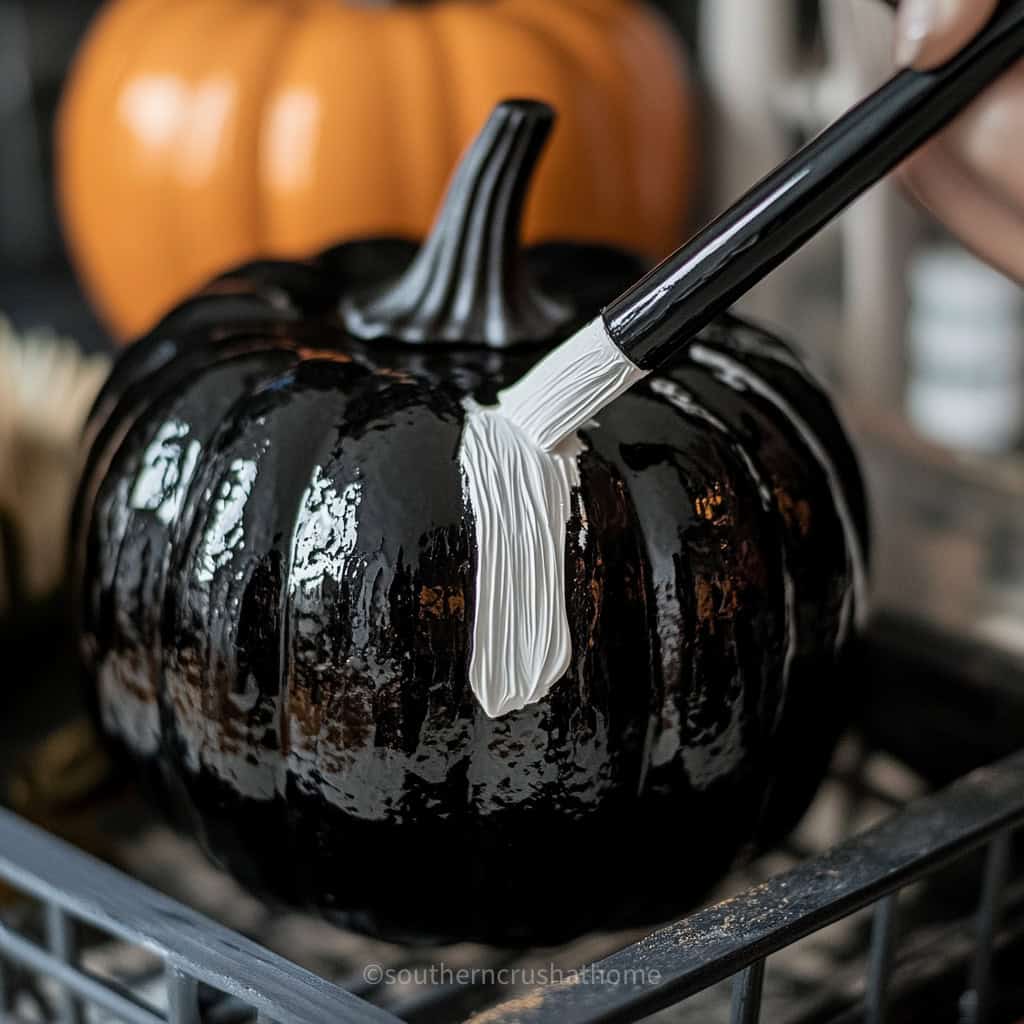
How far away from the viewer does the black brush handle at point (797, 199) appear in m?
0.40

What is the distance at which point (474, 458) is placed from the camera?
45 cm

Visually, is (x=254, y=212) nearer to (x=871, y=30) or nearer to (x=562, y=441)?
(x=871, y=30)

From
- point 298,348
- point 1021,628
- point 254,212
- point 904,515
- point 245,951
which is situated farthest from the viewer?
point 254,212

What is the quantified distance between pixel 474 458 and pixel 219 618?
0.10 meters

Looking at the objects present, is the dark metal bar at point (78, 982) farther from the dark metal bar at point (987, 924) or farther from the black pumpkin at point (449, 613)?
the dark metal bar at point (987, 924)

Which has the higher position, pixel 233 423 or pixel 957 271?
pixel 233 423

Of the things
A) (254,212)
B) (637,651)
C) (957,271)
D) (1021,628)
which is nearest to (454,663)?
(637,651)

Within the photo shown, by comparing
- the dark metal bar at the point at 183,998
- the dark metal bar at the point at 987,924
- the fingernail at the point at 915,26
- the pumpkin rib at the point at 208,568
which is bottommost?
the dark metal bar at the point at 987,924

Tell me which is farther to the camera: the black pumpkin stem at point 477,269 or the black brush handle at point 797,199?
the black pumpkin stem at point 477,269

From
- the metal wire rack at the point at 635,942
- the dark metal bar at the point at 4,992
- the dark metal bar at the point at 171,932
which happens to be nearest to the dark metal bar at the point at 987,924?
the metal wire rack at the point at 635,942

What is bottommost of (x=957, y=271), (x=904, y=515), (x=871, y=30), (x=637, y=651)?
(x=957, y=271)

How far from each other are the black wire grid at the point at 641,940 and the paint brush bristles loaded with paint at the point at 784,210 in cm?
16

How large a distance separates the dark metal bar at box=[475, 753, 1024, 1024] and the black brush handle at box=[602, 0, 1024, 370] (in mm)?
160

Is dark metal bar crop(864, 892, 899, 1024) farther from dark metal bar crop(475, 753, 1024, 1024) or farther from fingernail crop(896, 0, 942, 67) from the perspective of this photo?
fingernail crop(896, 0, 942, 67)
